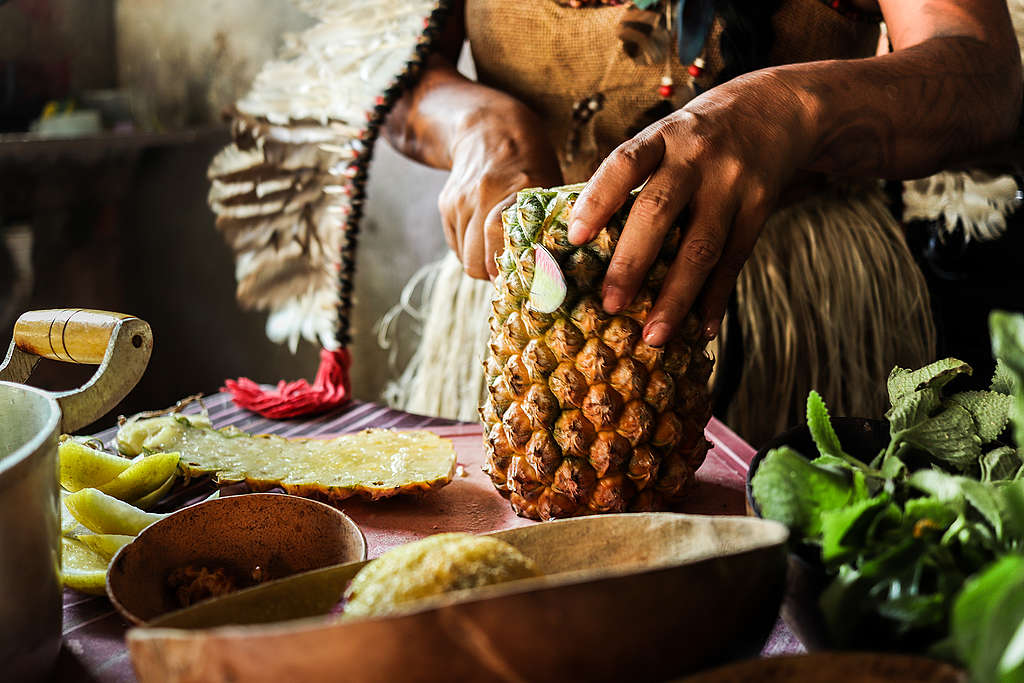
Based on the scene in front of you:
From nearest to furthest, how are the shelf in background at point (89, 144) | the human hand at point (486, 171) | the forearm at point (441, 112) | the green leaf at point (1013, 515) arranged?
1. the green leaf at point (1013, 515)
2. the human hand at point (486, 171)
3. the forearm at point (441, 112)
4. the shelf in background at point (89, 144)

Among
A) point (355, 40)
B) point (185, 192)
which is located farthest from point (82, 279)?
point (355, 40)

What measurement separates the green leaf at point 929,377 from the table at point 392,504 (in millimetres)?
179

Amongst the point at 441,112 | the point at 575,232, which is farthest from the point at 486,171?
the point at 575,232

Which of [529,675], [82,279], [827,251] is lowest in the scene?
[82,279]

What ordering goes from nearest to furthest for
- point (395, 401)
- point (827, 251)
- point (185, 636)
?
point (185, 636) → point (827, 251) → point (395, 401)

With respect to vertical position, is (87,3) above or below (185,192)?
above

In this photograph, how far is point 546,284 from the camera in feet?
2.08

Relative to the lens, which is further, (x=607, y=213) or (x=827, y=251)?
(x=827, y=251)

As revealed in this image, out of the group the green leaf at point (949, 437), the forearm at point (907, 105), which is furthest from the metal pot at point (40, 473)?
the forearm at point (907, 105)

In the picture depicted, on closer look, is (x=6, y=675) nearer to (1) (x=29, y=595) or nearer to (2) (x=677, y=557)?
(1) (x=29, y=595)

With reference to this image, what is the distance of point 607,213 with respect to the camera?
0.64m

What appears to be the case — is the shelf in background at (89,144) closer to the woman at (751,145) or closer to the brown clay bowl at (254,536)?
the woman at (751,145)

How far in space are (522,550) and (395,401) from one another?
1.39 meters

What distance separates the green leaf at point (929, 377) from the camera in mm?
552
